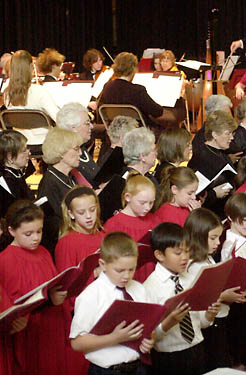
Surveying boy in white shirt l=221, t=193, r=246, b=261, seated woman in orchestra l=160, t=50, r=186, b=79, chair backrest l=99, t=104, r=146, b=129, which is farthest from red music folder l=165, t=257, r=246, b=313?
seated woman in orchestra l=160, t=50, r=186, b=79

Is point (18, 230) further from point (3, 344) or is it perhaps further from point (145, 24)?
point (145, 24)

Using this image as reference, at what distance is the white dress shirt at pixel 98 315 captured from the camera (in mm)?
2852

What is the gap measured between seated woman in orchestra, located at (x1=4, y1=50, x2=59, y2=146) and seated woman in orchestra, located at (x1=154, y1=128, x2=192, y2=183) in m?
1.72

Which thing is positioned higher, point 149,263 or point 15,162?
point 15,162

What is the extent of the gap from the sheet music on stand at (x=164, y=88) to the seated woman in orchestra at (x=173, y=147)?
2.57 meters

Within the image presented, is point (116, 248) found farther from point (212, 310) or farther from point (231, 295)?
point (231, 295)

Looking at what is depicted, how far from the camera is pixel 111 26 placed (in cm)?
1471

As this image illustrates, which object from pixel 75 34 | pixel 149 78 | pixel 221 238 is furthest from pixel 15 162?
pixel 75 34

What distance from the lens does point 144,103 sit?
23.4 feet

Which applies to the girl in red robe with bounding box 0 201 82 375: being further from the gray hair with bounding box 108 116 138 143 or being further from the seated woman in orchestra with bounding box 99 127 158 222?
the gray hair with bounding box 108 116 138 143

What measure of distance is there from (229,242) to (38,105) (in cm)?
298

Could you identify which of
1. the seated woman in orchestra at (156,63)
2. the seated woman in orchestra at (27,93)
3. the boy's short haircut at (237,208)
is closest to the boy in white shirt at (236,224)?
the boy's short haircut at (237,208)

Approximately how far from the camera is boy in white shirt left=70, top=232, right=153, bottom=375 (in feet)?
9.34

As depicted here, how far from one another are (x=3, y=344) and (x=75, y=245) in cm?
65
